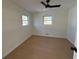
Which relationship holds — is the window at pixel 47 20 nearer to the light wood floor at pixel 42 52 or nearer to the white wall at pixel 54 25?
the white wall at pixel 54 25

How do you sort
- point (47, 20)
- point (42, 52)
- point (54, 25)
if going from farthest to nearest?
point (47, 20)
point (54, 25)
point (42, 52)

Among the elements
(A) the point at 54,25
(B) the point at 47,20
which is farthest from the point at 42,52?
(B) the point at 47,20

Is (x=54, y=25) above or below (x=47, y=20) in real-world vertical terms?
below

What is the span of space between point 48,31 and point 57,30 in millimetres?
801

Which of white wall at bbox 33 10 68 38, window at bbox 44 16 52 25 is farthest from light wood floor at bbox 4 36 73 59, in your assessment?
window at bbox 44 16 52 25

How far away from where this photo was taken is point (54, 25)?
336 inches

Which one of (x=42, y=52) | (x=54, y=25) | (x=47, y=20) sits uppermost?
(x=47, y=20)

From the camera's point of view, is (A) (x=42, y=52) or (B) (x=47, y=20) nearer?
(A) (x=42, y=52)

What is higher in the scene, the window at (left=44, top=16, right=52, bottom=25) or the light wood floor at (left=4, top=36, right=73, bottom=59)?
the window at (left=44, top=16, right=52, bottom=25)

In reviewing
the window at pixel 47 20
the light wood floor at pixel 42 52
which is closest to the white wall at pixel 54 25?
the window at pixel 47 20

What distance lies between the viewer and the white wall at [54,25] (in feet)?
26.7

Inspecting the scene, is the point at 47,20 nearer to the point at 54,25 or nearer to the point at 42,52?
the point at 54,25

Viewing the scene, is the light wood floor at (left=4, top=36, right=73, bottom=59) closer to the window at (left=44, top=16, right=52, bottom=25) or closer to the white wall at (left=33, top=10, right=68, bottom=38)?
the white wall at (left=33, top=10, right=68, bottom=38)

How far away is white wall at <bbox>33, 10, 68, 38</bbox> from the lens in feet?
26.7
